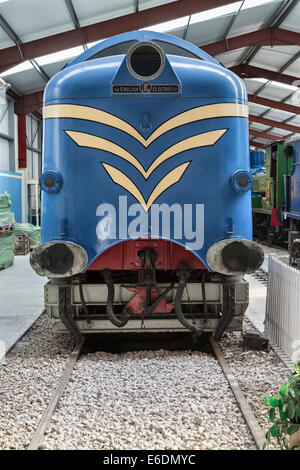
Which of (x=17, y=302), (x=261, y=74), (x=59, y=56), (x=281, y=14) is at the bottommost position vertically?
(x=17, y=302)

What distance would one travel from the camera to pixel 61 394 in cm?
391

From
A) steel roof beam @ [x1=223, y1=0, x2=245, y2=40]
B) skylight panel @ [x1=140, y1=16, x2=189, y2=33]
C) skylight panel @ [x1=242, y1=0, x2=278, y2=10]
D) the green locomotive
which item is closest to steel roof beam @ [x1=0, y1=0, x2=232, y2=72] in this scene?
skylight panel @ [x1=140, y1=16, x2=189, y2=33]

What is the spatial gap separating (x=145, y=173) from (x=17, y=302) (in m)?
4.50

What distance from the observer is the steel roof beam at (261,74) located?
21070 mm

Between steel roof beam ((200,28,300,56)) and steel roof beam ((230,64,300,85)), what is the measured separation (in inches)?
169

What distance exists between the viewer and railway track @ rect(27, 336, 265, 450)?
3148 mm

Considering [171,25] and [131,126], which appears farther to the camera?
[171,25]

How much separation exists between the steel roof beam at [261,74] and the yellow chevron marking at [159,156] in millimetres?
18383

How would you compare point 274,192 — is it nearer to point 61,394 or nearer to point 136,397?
point 136,397

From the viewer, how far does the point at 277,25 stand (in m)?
16.6

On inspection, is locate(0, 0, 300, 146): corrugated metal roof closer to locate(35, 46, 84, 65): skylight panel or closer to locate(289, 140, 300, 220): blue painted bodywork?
locate(35, 46, 84, 65): skylight panel

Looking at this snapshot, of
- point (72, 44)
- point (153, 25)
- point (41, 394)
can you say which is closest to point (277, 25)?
point (153, 25)

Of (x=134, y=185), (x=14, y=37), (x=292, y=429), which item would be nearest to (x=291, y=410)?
(x=292, y=429)
